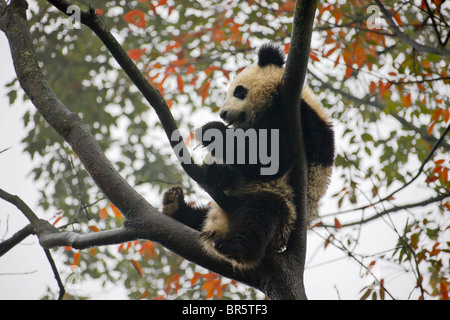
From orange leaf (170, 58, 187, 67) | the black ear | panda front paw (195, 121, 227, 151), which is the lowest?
panda front paw (195, 121, 227, 151)

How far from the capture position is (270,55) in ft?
15.8

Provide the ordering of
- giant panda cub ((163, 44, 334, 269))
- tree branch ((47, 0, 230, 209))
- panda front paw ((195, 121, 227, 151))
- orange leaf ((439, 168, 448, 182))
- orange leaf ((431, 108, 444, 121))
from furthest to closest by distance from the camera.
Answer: orange leaf ((431, 108, 444, 121)) → orange leaf ((439, 168, 448, 182)) → panda front paw ((195, 121, 227, 151)) → giant panda cub ((163, 44, 334, 269)) → tree branch ((47, 0, 230, 209))

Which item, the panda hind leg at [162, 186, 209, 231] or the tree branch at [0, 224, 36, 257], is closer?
the tree branch at [0, 224, 36, 257]

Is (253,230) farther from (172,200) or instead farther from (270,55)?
(270,55)

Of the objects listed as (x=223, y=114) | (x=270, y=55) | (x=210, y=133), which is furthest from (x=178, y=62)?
(x=210, y=133)

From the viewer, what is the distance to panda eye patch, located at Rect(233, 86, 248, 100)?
15.3 ft

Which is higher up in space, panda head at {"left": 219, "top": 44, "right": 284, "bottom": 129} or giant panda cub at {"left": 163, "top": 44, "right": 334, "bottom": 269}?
panda head at {"left": 219, "top": 44, "right": 284, "bottom": 129}

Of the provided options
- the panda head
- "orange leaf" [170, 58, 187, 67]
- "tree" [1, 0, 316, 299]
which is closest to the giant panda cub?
the panda head

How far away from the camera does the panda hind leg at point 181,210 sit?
397cm

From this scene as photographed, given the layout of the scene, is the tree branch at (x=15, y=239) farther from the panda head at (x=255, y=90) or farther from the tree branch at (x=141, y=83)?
the panda head at (x=255, y=90)

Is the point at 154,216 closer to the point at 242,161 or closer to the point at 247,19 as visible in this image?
the point at 242,161

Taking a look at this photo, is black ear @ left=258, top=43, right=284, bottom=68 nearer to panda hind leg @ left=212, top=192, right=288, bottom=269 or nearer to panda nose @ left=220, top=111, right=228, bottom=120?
panda nose @ left=220, top=111, right=228, bottom=120

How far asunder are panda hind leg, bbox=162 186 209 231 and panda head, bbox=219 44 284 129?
966mm

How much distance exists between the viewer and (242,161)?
3.75m
